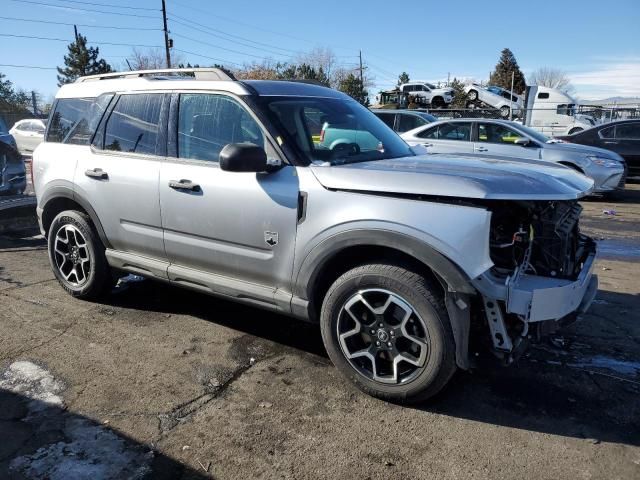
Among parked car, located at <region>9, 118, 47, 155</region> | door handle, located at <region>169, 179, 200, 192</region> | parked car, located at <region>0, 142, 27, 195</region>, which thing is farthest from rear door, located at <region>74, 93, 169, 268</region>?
parked car, located at <region>9, 118, 47, 155</region>

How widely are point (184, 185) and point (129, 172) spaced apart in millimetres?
668

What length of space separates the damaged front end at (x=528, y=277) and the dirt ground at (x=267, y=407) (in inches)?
20.0

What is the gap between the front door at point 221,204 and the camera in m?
3.41

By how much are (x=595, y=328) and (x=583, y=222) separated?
5.47 m

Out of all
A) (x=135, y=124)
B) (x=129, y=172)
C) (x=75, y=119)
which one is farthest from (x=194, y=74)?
(x=75, y=119)

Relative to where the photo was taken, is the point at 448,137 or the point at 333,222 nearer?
the point at 333,222

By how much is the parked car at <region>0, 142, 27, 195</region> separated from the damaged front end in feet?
29.3

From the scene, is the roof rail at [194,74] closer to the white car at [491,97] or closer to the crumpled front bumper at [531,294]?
the crumpled front bumper at [531,294]

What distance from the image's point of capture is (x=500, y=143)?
1105 centimetres

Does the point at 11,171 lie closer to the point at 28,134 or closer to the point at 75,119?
the point at 75,119

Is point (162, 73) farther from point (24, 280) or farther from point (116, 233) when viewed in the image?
point (24, 280)

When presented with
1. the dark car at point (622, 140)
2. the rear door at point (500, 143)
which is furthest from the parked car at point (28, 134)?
the dark car at point (622, 140)

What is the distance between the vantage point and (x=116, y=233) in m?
4.39

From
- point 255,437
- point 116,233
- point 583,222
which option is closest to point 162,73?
point 116,233
